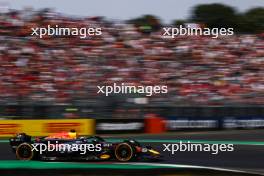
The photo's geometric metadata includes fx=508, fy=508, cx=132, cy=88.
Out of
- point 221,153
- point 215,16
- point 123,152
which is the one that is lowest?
point 221,153

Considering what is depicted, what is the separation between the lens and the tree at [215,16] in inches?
1468

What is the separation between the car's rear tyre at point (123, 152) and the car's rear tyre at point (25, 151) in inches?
64.8

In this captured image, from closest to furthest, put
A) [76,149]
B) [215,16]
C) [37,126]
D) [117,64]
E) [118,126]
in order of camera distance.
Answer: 1. [76,149]
2. [37,126]
3. [118,126]
4. [117,64]
5. [215,16]

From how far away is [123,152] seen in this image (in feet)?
31.9

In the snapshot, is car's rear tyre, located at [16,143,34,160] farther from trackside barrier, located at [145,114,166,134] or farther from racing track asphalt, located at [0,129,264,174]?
trackside barrier, located at [145,114,166,134]

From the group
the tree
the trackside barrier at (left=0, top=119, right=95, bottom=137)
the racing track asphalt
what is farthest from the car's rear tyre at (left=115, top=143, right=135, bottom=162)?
the tree

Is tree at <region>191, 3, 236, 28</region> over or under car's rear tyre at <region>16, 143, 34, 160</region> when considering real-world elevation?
over

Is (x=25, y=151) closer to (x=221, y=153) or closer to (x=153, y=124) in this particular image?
(x=221, y=153)

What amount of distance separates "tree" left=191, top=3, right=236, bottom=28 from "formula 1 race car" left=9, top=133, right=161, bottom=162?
1034 inches

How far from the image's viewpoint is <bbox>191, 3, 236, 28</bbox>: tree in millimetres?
37281

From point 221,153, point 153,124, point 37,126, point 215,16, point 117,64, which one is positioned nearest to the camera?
point 221,153

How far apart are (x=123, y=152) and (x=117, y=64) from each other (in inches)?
349

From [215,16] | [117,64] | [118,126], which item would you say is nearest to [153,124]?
[118,126]

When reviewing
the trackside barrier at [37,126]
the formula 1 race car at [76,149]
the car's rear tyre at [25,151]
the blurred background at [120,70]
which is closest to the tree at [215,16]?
the blurred background at [120,70]
